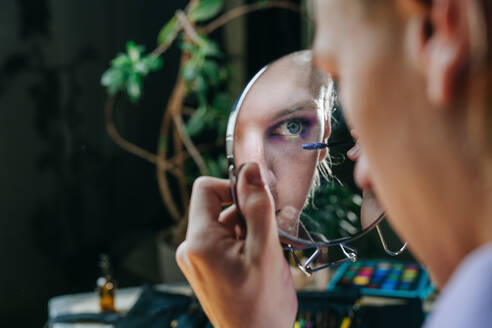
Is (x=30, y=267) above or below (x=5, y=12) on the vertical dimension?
below

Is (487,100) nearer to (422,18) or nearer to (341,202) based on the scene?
(422,18)

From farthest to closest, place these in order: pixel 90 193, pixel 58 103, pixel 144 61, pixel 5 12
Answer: pixel 90 193 → pixel 58 103 → pixel 5 12 → pixel 144 61

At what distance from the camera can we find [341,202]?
1.60 ft

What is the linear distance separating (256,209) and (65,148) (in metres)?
1.24

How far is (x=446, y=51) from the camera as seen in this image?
177 mm

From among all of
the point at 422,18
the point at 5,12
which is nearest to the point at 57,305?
the point at 5,12

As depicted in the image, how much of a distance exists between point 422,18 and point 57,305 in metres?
0.96

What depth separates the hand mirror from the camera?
14.7 inches

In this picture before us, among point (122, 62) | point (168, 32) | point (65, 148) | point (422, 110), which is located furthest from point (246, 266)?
point (65, 148)

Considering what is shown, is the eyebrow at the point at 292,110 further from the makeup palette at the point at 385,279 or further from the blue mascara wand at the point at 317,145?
the makeup palette at the point at 385,279

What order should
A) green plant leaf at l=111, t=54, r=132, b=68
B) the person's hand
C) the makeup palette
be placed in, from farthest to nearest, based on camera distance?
green plant leaf at l=111, t=54, r=132, b=68
the makeup palette
the person's hand

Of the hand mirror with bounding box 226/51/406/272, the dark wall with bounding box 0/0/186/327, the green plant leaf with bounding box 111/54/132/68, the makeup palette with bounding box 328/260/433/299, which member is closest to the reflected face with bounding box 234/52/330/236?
the hand mirror with bounding box 226/51/406/272

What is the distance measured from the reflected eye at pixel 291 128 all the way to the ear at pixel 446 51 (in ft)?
0.65

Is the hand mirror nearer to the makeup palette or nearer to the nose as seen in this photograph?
the nose
